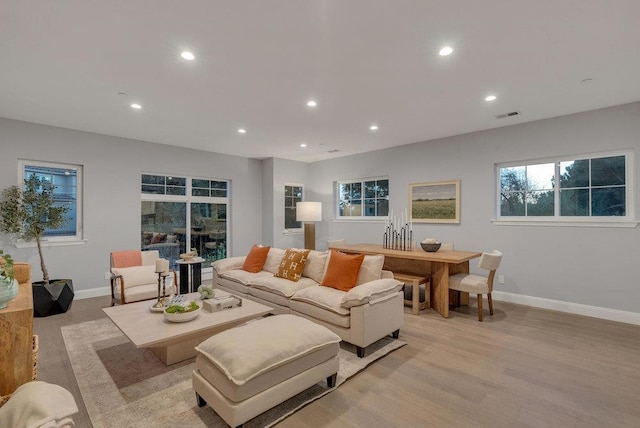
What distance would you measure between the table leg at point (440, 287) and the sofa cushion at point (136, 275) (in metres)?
3.75

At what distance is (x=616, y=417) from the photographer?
207 centimetres

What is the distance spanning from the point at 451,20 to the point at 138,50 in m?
2.49

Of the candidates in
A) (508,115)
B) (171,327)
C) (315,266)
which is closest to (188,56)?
(171,327)

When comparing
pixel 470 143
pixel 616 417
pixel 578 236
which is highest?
pixel 470 143

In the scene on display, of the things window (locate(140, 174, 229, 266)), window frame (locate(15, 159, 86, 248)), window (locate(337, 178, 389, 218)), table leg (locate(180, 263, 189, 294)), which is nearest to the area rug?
table leg (locate(180, 263, 189, 294))

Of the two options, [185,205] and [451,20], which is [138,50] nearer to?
[451,20]

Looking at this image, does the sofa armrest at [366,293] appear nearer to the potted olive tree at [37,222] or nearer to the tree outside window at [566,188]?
the tree outside window at [566,188]

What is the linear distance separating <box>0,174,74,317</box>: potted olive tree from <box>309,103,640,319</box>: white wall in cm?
549

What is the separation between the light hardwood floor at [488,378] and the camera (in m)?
2.06

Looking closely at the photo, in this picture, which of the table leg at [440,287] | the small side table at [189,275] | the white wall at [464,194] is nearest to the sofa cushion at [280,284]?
the small side table at [189,275]

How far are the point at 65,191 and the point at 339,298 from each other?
4773 mm

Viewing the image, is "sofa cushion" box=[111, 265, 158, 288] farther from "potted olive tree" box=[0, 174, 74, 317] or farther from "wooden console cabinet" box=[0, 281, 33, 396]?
"wooden console cabinet" box=[0, 281, 33, 396]

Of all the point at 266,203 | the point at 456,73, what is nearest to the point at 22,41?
the point at 456,73

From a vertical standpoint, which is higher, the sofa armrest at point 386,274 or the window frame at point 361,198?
the window frame at point 361,198
